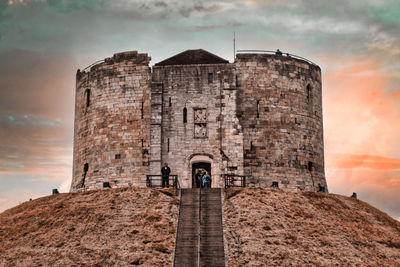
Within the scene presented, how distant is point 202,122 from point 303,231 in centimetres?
1072

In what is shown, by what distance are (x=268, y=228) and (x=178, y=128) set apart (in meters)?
10.6

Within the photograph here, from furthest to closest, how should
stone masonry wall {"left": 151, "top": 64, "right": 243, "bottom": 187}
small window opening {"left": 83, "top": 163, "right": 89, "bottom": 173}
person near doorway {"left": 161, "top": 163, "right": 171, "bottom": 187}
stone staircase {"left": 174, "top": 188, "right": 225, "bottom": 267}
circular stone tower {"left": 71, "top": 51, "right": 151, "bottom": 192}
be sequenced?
small window opening {"left": 83, "top": 163, "right": 89, "bottom": 173}, circular stone tower {"left": 71, "top": 51, "right": 151, "bottom": 192}, stone masonry wall {"left": 151, "top": 64, "right": 243, "bottom": 187}, person near doorway {"left": 161, "top": 163, "right": 171, "bottom": 187}, stone staircase {"left": 174, "top": 188, "right": 225, "bottom": 267}

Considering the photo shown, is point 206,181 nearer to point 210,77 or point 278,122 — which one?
point 278,122

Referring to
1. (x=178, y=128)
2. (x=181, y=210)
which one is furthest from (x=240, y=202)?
(x=178, y=128)

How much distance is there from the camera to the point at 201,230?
2550cm

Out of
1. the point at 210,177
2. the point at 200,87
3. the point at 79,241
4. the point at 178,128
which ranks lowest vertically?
the point at 79,241

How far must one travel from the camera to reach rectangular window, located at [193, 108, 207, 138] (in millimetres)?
34281

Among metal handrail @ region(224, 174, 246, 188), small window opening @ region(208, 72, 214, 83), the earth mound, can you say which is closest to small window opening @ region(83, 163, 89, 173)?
the earth mound

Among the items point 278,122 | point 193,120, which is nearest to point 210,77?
point 193,120

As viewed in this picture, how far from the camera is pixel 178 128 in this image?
113 ft

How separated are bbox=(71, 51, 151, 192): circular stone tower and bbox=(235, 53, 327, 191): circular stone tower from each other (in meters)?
5.83

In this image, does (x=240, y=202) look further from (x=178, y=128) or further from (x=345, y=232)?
(x=178, y=128)

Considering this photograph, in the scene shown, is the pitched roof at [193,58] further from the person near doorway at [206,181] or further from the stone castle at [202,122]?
the person near doorway at [206,181]

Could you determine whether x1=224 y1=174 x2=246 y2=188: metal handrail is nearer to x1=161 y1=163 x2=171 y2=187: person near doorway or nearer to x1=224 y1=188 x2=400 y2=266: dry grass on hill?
x1=224 y1=188 x2=400 y2=266: dry grass on hill
